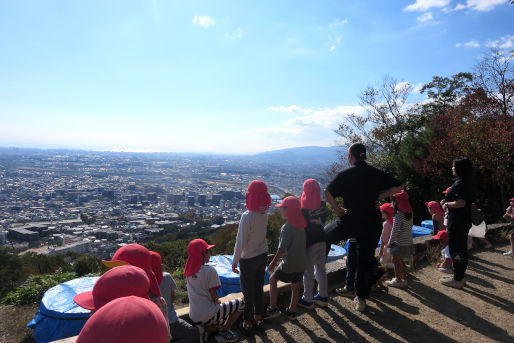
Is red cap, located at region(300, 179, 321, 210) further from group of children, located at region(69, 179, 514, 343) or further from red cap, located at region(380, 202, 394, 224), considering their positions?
red cap, located at region(380, 202, 394, 224)

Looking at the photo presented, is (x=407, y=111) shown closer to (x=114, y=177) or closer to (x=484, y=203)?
(x=484, y=203)

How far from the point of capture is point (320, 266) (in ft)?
11.5

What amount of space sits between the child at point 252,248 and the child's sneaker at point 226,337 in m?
0.18

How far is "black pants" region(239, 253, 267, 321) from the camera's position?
10.0ft

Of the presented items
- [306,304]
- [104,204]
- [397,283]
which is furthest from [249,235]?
[104,204]

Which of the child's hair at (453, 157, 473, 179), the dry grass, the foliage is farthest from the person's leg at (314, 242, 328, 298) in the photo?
the foliage

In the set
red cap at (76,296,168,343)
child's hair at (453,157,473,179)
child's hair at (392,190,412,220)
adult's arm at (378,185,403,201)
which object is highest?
child's hair at (453,157,473,179)

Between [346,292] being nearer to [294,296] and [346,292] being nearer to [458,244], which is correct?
[294,296]

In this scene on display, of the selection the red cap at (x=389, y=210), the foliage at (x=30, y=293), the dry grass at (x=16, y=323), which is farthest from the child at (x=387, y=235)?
the foliage at (x=30, y=293)

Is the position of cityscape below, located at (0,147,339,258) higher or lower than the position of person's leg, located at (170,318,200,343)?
lower

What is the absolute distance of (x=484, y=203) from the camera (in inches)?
431

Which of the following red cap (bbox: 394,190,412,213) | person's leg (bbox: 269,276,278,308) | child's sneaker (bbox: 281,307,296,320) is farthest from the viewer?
red cap (bbox: 394,190,412,213)

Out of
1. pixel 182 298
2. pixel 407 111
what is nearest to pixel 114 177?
pixel 407 111

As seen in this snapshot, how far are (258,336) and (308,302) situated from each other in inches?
30.3
